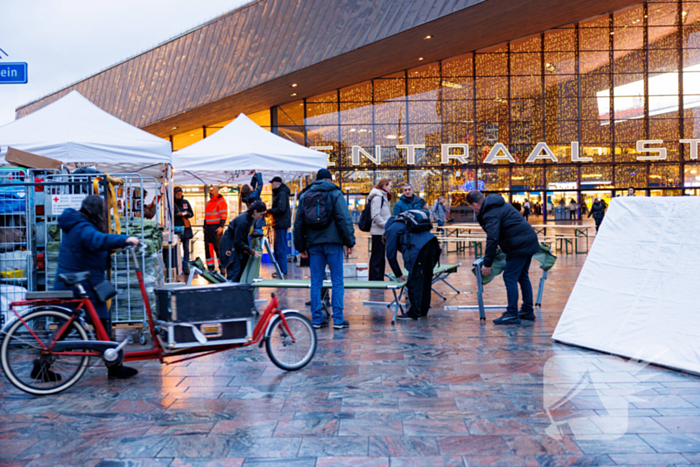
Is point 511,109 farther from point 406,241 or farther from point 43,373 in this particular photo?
point 43,373

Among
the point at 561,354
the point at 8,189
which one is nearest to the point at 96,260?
the point at 8,189

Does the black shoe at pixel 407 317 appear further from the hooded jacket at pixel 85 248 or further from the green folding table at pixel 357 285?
the hooded jacket at pixel 85 248

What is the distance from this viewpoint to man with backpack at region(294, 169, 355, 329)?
6.19 meters

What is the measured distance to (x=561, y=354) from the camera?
5254mm

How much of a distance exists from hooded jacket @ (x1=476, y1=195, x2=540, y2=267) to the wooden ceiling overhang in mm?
15165

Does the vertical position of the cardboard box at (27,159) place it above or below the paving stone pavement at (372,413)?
above

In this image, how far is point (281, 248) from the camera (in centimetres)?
1090

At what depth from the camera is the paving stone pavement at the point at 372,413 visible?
320 cm

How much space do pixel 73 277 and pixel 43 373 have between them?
2.52ft

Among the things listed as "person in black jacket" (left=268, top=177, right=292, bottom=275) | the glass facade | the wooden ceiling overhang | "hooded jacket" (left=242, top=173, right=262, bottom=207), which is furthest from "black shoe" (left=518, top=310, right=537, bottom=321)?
the glass facade

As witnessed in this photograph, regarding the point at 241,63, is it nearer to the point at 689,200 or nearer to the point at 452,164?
the point at 452,164

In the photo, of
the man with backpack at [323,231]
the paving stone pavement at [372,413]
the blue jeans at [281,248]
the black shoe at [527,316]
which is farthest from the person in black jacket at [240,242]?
the black shoe at [527,316]

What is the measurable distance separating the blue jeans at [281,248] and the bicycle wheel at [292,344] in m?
5.92

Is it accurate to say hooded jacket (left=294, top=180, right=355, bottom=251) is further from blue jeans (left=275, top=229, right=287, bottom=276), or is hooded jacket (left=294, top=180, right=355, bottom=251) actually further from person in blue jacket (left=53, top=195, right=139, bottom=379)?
blue jeans (left=275, top=229, right=287, bottom=276)
